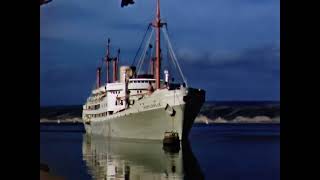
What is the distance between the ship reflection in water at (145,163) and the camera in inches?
846

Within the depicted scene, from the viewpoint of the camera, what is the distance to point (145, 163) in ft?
88.5

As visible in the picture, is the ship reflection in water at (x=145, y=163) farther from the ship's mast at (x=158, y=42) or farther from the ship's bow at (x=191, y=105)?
the ship's mast at (x=158, y=42)

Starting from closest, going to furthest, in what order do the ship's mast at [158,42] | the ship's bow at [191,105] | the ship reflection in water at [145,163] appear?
the ship reflection in water at [145,163] < the ship's bow at [191,105] < the ship's mast at [158,42]

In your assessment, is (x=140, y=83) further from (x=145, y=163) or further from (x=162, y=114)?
(x=145, y=163)

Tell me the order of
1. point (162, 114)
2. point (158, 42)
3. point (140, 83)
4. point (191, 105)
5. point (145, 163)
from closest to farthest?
point (145, 163) → point (162, 114) → point (191, 105) → point (158, 42) → point (140, 83)

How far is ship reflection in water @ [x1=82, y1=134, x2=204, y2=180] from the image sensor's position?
21.5 metres

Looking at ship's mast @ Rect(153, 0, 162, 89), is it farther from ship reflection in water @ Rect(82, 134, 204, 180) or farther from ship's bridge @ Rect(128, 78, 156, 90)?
ship's bridge @ Rect(128, 78, 156, 90)

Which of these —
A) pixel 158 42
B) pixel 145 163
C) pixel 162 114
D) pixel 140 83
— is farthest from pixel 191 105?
pixel 140 83
